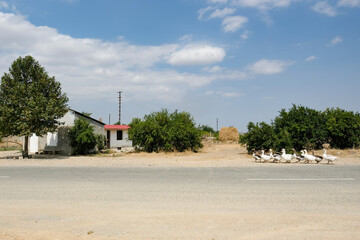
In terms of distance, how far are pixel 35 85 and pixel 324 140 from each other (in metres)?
23.5

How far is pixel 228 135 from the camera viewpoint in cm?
5628

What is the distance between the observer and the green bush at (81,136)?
27.1 metres

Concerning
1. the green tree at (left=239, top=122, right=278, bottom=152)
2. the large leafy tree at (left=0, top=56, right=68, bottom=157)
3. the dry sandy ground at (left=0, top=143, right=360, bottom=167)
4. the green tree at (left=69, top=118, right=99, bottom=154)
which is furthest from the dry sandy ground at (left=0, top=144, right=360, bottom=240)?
the green tree at (left=69, top=118, right=99, bottom=154)

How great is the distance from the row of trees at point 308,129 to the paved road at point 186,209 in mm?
14655

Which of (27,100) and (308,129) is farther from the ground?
(27,100)

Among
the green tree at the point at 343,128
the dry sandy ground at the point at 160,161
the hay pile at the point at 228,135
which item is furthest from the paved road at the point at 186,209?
the hay pile at the point at 228,135

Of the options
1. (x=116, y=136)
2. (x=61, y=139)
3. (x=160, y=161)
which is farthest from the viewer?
(x=116, y=136)

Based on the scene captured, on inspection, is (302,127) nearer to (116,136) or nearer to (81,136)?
(81,136)

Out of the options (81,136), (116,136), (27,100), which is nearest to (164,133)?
(81,136)

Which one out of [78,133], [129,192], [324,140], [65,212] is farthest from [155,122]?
[65,212]

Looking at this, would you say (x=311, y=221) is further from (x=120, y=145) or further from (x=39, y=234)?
(x=120, y=145)

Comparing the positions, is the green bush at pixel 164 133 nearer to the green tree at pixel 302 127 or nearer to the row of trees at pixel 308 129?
the row of trees at pixel 308 129

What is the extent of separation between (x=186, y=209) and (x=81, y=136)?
22.1 metres

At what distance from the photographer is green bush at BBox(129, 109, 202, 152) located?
2877cm
